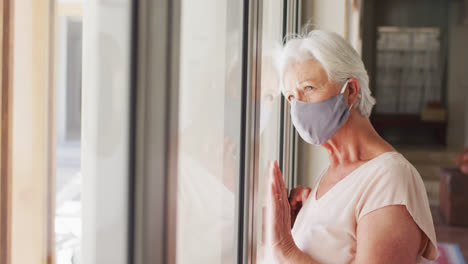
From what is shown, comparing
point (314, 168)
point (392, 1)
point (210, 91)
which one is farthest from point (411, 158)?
point (210, 91)

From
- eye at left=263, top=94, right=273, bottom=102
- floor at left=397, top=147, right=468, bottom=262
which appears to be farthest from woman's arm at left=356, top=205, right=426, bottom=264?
floor at left=397, top=147, right=468, bottom=262

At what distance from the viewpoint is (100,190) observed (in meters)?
0.43

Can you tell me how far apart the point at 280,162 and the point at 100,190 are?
148 centimetres

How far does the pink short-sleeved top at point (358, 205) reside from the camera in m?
0.94

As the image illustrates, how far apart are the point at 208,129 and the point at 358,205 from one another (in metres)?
0.44

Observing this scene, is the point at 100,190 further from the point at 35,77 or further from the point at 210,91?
the point at 210,91

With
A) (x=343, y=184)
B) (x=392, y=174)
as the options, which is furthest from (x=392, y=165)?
(x=343, y=184)

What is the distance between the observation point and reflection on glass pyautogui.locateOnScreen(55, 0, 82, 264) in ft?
1.25

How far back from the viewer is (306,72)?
1.11 meters

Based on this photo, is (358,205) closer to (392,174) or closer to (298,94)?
(392,174)

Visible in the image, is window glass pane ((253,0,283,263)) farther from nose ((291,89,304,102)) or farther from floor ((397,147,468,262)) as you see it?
floor ((397,147,468,262))

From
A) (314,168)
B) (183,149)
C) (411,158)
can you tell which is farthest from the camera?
(411,158)

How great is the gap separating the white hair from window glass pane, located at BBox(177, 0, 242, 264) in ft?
0.54

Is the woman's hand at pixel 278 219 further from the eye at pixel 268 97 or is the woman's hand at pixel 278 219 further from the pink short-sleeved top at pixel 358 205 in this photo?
the eye at pixel 268 97
